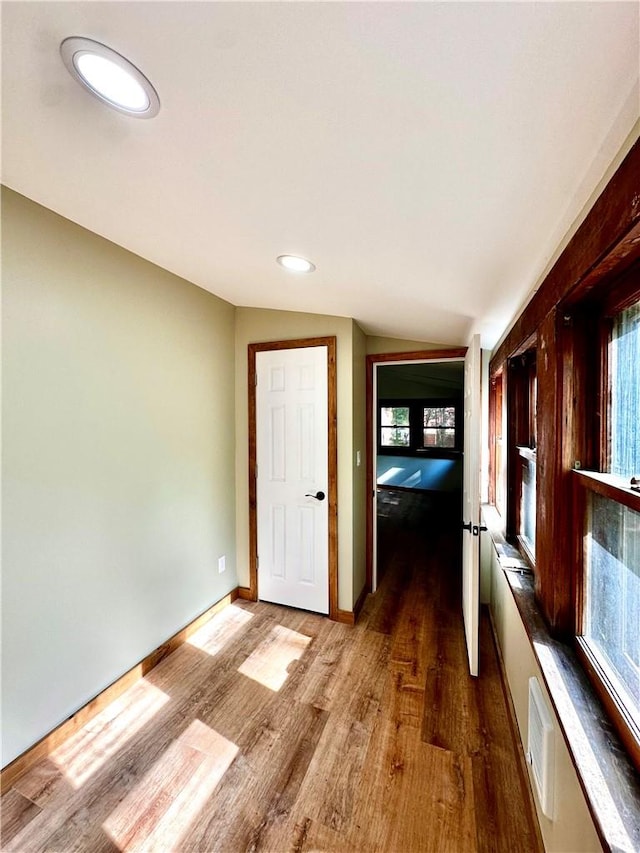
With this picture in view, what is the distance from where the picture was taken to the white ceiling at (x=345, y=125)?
0.53 m

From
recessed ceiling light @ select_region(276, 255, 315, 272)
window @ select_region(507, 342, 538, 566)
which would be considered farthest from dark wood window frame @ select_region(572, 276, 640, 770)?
recessed ceiling light @ select_region(276, 255, 315, 272)

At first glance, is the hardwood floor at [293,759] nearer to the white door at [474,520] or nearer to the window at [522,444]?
the white door at [474,520]

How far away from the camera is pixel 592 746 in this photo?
0.77 metres

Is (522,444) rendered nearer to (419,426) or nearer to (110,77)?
(110,77)

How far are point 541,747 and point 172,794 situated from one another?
1.37 meters

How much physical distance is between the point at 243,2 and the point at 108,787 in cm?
237

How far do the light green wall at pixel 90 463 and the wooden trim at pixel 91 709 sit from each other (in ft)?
0.12

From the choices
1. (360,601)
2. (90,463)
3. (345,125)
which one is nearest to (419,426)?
(360,601)

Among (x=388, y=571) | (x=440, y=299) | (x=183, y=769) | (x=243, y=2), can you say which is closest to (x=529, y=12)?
(x=243, y=2)

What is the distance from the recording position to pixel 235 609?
2.61 metres

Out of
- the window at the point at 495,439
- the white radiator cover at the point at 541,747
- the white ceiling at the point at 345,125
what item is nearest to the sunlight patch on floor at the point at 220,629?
the white radiator cover at the point at 541,747

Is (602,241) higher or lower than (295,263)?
lower

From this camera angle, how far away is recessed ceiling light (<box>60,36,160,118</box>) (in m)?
0.68

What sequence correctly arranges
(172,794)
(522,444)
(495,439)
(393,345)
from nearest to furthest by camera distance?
(172,794) < (522,444) < (495,439) < (393,345)
